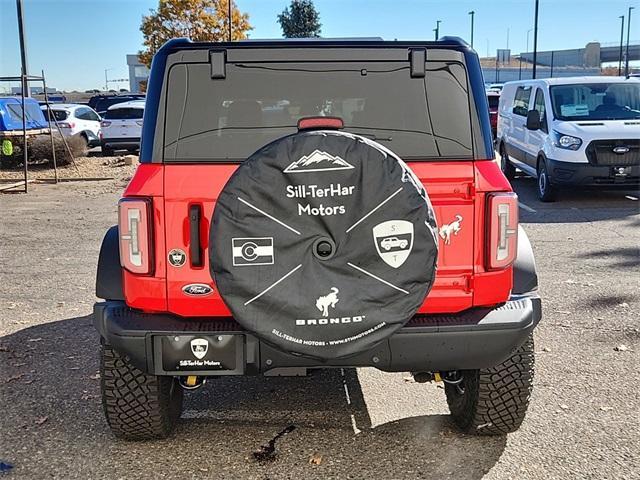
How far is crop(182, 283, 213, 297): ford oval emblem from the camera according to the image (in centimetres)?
331

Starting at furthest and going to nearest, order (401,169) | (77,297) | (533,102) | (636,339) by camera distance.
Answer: (533,102)
(77,297)
(636,339)
(401,169)

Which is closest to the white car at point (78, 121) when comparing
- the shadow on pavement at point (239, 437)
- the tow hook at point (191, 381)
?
the shadow on pavement at point (239, 437)

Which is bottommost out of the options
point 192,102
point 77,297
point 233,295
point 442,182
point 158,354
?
point 77,297

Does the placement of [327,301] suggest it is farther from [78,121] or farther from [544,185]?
[78,121]

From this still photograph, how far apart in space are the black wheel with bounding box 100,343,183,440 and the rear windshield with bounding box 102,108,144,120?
18667mm

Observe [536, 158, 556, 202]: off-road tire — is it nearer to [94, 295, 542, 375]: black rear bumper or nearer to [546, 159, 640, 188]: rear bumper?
[546, 159, 640, 188]: rear bumper

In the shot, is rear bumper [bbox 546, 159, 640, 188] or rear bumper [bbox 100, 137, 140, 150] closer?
rear bumper [bbox 546, 159, 640, 188]

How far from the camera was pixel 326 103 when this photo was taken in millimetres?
3502

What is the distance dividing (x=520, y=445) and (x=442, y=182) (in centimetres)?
144

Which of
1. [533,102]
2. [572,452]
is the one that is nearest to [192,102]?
[572,452]

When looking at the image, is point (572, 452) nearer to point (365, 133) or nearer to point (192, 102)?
point (365, 133)

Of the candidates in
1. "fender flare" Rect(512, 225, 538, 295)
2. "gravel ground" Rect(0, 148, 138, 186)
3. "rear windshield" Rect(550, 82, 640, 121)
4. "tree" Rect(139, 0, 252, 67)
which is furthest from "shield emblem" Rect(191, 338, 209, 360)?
"tree" Rect(139, 0, 252, 67)

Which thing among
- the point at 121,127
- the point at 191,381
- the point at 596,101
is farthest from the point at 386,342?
the point at 121,127

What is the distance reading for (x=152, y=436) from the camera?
12.5 feet
